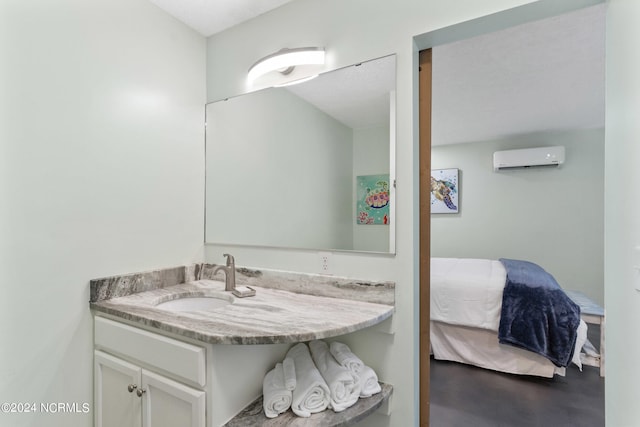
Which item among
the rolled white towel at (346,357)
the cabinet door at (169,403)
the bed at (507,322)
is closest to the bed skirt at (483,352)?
the bed at (507,322)

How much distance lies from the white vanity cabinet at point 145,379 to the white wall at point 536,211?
4.43 meters

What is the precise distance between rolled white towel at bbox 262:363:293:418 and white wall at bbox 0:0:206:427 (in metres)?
0.93

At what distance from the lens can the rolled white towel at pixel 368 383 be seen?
1295 mm

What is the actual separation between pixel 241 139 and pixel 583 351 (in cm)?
340

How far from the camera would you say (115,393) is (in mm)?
1369

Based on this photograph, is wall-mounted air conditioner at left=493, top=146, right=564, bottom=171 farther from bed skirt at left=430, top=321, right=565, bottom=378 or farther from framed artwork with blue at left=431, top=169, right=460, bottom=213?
bed skirt at left=430, top=321, right=565, bottom=378

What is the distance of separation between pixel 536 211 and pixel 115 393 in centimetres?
487

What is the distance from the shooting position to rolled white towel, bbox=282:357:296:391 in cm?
117

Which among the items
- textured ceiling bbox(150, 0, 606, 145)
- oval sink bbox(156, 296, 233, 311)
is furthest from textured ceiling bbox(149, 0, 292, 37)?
oval sink bbox(156, 296, 233, 311)

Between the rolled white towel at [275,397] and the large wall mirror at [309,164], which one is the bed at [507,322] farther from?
the rolled white towel at [275,397]

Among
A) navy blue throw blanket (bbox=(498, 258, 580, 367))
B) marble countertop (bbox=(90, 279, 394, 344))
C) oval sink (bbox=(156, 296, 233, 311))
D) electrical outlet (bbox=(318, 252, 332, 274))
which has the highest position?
electrical outlet (bbox=(318, 252, 332, 274))

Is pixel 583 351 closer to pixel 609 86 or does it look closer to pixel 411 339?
pixel 411 339

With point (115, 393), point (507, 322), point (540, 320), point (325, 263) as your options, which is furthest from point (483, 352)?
point (115, 393)

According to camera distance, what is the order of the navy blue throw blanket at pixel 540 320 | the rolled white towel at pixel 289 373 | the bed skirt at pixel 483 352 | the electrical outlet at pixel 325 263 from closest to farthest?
the rolled white towel at pixel 289 373 < the electrical outlet at pixel 325 263 < the navy blue throw blanket at pixel 540 320 < the bed skirt at pixel 483 352
